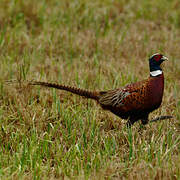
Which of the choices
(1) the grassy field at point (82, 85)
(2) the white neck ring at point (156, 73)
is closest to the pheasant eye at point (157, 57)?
(2) the white neck ring at point (156, 73)

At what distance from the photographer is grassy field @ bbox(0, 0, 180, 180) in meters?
3.73

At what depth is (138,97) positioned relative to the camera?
4.32m

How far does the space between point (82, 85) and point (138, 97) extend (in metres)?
1.23

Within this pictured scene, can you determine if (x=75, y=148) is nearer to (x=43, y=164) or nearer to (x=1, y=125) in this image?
(x=43, y=164)

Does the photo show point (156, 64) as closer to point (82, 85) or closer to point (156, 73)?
point (156, 73)

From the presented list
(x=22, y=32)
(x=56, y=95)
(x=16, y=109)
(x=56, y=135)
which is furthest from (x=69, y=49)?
(x=56, y=135)

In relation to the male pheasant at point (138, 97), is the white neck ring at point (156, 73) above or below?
above

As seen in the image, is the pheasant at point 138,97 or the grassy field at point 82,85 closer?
the grassy field at point 82,85

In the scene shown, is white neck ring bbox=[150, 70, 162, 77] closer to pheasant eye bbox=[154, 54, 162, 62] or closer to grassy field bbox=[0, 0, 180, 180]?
pheasant eye bbox=[154, 54, 162, 62]

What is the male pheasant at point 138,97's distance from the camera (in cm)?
427

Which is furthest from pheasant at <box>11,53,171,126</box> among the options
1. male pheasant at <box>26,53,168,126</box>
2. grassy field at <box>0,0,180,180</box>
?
grassy field at <box>0,0,180,180</box>

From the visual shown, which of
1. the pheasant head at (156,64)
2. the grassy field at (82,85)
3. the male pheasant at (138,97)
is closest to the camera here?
the grassy field at (82,85)

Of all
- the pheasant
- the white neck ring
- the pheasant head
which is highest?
the pheasant head

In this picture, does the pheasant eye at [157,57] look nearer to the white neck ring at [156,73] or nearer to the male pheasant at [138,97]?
the male pheasant at [138,97]
